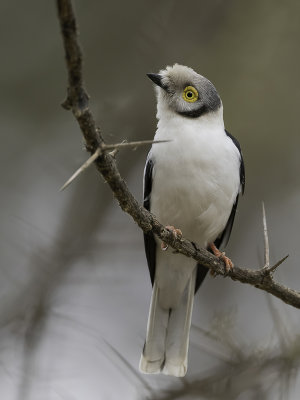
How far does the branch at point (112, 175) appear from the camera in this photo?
9.12ft

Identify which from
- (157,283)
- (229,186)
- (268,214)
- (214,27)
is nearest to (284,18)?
(214,27)

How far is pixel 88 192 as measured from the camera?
688 cm

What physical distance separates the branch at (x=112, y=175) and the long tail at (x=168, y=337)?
126 centimetres

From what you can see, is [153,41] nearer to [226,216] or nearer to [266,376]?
[226,216]

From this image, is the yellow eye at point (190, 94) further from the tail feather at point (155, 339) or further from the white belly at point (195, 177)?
the tail feather at point (155, 339)

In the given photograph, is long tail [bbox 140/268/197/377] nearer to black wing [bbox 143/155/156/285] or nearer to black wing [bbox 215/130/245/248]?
black wing [bbox 143/155/156/285]

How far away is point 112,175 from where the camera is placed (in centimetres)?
357

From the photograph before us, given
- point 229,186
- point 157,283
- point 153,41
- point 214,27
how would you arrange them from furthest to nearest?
point 214,27 < point 153,41 < point 157,283 < point 229,186

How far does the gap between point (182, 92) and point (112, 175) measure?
7.98 feet

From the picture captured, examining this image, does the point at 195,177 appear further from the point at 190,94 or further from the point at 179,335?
the point at 179,335

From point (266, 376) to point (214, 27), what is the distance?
15.0 feet

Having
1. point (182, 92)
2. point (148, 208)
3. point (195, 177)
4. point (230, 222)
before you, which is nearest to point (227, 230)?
point (230, 222)

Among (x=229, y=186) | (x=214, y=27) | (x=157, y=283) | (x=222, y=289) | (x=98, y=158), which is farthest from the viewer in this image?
(x=222, y=289)

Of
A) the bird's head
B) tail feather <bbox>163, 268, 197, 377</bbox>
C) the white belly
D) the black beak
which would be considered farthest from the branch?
the black beak
